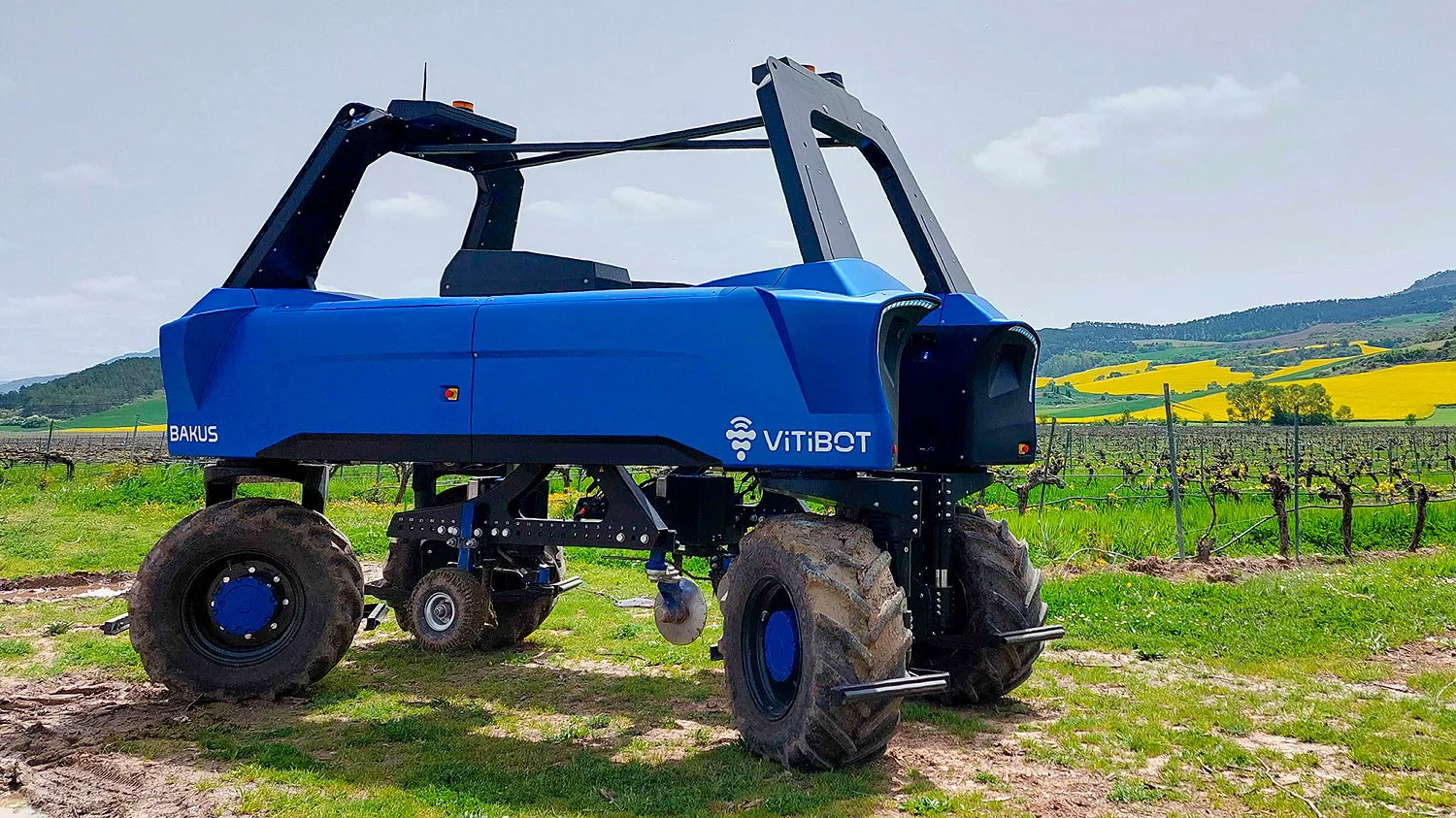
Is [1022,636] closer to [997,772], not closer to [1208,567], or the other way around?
[997,772]

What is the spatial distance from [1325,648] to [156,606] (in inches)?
329

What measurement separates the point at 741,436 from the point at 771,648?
43.5 inches

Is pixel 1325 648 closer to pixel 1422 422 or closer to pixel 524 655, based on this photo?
pixel 524 655

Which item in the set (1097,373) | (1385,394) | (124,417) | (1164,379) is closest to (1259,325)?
(1097,373)

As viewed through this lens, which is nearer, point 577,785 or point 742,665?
point 577,785

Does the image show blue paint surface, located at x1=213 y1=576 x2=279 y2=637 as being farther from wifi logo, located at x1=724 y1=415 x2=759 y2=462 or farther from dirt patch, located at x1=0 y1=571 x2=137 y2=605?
dirt patch, located at x1=0 y1=571 x2=137 y2=605

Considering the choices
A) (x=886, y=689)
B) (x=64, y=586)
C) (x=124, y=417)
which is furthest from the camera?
(x=124, y=417)

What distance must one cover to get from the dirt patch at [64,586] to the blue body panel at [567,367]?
5254mm

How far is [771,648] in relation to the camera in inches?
231

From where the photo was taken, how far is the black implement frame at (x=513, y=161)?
20.5 ft

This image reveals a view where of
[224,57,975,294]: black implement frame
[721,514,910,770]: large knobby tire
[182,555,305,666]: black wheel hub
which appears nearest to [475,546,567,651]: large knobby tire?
[182,555,305,666]: black wheel hub

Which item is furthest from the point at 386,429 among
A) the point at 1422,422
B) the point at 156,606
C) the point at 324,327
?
the point at 1422,422

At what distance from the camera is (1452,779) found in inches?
213

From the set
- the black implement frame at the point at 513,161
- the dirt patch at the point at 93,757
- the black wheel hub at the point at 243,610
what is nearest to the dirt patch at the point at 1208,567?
the black implement frame at the point at 513,161
